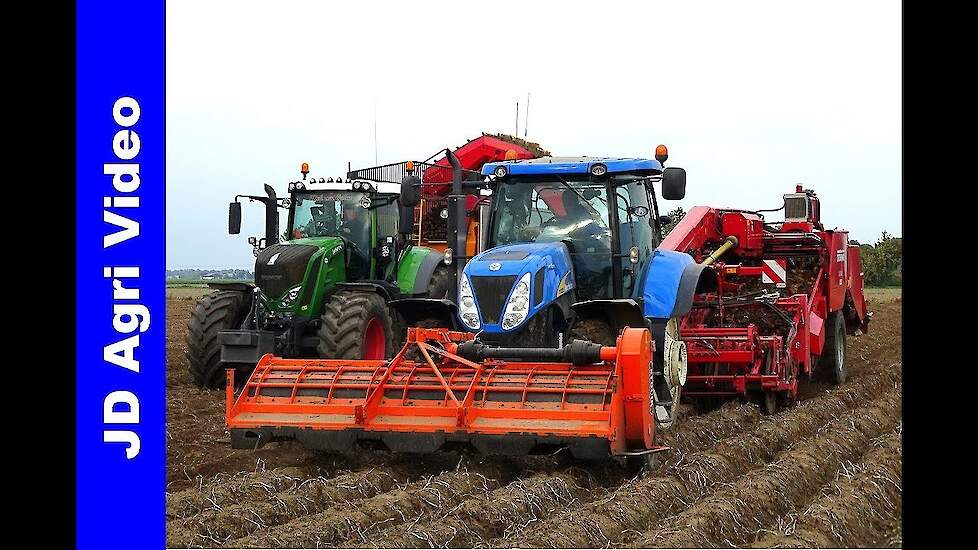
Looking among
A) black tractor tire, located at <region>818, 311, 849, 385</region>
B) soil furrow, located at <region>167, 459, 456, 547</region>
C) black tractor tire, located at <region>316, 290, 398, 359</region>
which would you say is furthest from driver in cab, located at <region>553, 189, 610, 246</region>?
black tractor tire, located at <region>818, 311, 849, 385</region>

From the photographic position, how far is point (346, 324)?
11.5 metres

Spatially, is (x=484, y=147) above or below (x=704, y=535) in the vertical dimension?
above

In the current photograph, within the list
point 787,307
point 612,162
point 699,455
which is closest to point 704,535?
point 699,455

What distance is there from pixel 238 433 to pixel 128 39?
3.14 m

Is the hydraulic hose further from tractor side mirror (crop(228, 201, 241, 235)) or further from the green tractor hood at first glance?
tractor side mirror (crop(228, 201, 241, 235))

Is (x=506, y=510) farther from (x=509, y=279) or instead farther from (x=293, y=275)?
(x=293, y=275)

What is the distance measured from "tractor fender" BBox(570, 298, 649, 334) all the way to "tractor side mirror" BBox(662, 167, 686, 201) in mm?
857

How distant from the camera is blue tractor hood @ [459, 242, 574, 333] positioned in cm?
874

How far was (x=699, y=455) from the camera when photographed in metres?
8.52

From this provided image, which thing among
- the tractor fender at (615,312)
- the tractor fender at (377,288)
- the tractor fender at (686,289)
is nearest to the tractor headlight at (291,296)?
the tractor fender at (377,288)

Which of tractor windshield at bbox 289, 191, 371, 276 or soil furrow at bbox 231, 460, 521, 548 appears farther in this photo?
tractor windshield at bbox 289, 191, 371, 276

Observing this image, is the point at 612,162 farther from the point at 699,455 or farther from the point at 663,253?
the point at 699,455

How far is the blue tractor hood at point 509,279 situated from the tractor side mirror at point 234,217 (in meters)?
3.83

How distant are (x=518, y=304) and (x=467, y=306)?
18.0 inches
